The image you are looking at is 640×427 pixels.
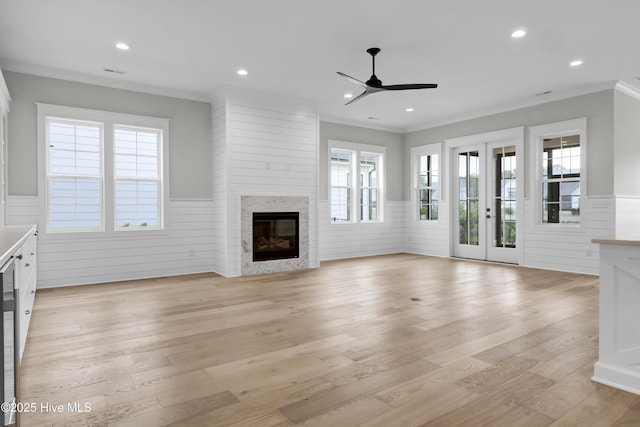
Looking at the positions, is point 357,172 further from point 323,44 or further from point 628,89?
point 628,89

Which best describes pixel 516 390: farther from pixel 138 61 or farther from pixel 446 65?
pixel 138 61

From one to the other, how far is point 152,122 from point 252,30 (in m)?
2.75

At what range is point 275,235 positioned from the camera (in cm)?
681

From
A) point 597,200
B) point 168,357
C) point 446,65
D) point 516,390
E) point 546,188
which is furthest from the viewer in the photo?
point 546,188

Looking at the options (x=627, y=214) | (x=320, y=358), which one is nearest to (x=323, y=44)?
(x=320, y=358)

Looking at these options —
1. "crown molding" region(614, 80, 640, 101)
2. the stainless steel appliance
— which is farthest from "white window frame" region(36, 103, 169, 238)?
"crown molding" region(614, 80, 640, 101)

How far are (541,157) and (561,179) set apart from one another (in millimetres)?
538

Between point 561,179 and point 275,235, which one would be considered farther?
point 275,235

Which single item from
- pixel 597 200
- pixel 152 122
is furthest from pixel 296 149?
pixel 597 200

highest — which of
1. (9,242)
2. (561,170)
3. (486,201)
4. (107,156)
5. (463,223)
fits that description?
(107,156)

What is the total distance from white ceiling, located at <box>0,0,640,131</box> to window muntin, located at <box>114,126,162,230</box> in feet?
2.54

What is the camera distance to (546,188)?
6867 mm

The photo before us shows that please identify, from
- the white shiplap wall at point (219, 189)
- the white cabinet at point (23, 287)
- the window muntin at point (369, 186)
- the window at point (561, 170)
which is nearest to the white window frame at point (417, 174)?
the window muntin at point (369, 186)

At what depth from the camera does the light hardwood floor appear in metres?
2.09
